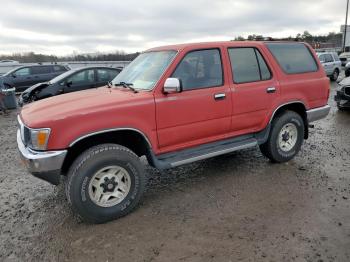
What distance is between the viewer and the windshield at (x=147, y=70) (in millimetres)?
4141

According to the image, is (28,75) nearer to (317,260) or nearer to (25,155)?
(25,155)

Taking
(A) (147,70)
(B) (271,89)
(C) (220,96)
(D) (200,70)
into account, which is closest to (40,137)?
(A) (147,70)

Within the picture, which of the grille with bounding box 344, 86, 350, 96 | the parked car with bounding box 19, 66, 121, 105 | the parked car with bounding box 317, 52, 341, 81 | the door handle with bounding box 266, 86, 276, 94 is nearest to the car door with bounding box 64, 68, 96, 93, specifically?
the parked car with bounding box 19, 66, 121, 105

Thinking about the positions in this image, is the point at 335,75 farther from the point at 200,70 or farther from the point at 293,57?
the point at 200,70

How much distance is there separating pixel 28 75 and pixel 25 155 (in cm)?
1340

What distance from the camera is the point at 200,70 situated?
14.2ft

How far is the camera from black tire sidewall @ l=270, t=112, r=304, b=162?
5.08m

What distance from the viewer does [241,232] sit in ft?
11.0

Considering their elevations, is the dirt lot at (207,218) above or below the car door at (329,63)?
below

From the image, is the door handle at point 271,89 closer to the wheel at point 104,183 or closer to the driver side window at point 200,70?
the driver side window at point 200,70

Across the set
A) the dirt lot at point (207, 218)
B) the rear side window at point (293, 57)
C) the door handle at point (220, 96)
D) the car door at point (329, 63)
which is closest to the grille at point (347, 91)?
the rear side window at point (293, 57)

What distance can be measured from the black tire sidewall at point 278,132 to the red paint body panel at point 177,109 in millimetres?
257

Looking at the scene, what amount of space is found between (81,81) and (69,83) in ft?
1.45

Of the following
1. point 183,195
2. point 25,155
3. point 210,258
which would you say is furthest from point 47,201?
point 210,258
